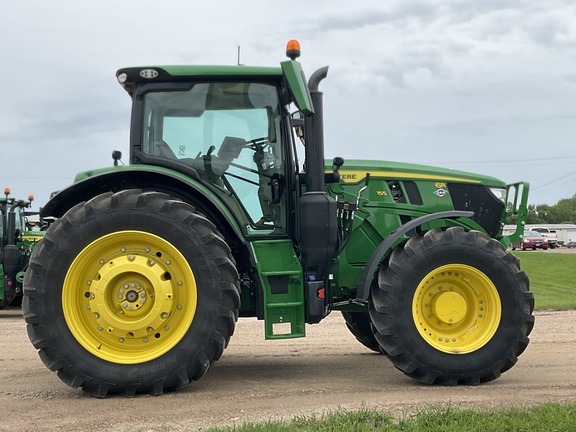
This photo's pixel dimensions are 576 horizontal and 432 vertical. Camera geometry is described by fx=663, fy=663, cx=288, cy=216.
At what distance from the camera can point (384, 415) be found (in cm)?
420

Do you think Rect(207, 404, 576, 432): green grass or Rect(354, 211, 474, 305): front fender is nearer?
Rect(207, 404, 576, 432): green grass

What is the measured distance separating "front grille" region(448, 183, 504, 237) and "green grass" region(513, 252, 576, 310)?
276 inches

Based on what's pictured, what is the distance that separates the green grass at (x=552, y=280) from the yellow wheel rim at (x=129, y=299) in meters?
9.50

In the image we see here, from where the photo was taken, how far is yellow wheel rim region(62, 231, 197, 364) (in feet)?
16.8

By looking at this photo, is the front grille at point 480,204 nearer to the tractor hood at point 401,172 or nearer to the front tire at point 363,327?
the tractor hood at point 401,172

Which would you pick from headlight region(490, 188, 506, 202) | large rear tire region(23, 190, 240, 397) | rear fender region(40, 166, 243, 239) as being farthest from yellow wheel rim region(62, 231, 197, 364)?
headlight region(490, 188, 506, 202)

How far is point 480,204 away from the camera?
6488mm

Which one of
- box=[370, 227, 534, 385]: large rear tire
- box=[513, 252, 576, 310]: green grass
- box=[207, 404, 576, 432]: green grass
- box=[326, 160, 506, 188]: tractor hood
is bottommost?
box=[513, 252, 576, 310]: green grass

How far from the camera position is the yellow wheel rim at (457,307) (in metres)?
5.50

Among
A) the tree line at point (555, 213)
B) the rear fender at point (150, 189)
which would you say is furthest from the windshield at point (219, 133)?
the tree line at point (555, 213)

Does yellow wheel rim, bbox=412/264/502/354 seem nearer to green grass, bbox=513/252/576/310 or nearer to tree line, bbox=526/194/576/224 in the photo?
green grass, bbox=513/252/576/310

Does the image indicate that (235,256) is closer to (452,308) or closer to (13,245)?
(452,308)

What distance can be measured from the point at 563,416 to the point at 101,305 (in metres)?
3.35

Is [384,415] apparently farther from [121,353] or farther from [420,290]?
[121,353]
